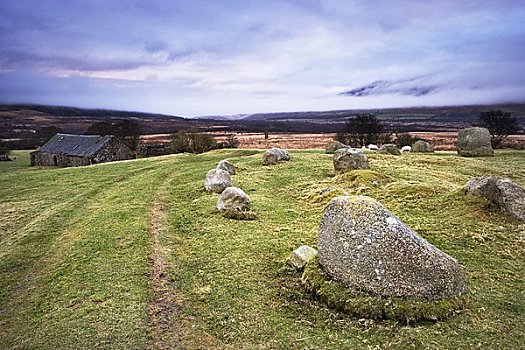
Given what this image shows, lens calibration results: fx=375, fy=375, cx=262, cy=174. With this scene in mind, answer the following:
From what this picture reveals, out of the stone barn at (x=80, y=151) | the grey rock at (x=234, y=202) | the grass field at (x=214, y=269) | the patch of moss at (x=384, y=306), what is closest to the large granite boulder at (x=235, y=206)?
the grey rock at (x=234, y=202)

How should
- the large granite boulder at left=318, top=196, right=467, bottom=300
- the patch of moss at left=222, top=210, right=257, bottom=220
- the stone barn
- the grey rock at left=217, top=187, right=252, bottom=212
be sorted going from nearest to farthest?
the large granite boulder at left=318, top=196, right=467, bottom=300, the patch of moss at left=222, top=210, right=257, bottom=220, the grey rock at left=217, top=187, right=252, bottom=212, the stone barn

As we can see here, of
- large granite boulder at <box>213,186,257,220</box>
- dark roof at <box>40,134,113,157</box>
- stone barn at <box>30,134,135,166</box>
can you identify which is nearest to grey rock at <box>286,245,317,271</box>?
large granite boulder at <box>213,186,257,220</box>

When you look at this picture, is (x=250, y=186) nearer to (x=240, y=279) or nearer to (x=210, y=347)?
(x=240, y=279)

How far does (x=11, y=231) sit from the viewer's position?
24531 millimetres

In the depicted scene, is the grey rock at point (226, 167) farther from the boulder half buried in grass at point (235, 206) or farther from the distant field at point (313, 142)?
the distant field at point (313, 142)

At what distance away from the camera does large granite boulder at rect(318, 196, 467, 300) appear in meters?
12.1

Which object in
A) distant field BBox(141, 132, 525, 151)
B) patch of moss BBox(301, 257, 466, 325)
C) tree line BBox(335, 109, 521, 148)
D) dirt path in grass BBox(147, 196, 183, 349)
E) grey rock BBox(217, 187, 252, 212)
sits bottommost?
dirt path in grass BBox(147, 196, 183, 349)

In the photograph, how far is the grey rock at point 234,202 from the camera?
2350cm

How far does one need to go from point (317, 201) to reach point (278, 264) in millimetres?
10095

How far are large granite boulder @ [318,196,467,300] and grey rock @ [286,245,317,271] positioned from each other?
69.2 inches

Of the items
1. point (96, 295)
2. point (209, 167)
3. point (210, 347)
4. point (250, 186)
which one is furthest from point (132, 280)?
point (209, 167)

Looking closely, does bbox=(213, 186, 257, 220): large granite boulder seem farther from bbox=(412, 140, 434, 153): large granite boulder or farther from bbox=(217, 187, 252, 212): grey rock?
bbox=(412, 140, 434, 153): large granite boulder

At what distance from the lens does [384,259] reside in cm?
1239

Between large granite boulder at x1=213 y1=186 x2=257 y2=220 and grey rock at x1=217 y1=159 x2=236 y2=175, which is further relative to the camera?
grey rock at x1=217 y1=159 x2=236 y2=175
